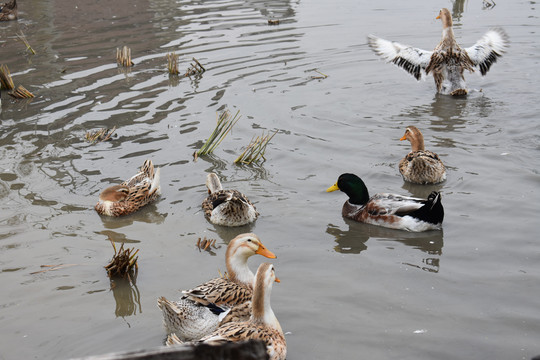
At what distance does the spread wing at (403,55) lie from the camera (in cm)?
1245

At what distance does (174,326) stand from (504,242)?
143 inches

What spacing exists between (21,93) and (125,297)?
302 inches

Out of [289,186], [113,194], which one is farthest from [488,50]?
[113,194]

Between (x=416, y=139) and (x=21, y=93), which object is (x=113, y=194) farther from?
(x=21, y=93)

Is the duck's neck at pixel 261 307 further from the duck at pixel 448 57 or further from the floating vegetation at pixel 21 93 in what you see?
the floating vegetation at pixel 21 93

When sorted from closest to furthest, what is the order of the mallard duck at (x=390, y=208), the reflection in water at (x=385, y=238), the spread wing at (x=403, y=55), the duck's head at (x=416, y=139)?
the reflection in water at (x=385, y=238), the mallard duck at (x=390, y=208), the duck's head at (x=416, y=139), the spread wing at (x=403, y=55)

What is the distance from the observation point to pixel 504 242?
6.70 m

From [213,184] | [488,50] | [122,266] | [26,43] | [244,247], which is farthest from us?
[26,43]

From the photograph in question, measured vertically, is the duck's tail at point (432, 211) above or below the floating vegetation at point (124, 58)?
below

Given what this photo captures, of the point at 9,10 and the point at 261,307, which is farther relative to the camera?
the point at 9,10

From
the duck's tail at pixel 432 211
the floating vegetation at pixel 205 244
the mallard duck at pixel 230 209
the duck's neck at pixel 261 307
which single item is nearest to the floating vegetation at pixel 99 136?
the mallard duck at pixel 230 209

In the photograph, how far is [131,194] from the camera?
802 centimetres

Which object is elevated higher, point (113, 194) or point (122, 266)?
point (113, 194)

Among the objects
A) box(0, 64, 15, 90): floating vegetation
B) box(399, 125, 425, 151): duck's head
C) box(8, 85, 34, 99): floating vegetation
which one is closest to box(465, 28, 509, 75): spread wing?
box(399, 125, 425, 151): duck's head
